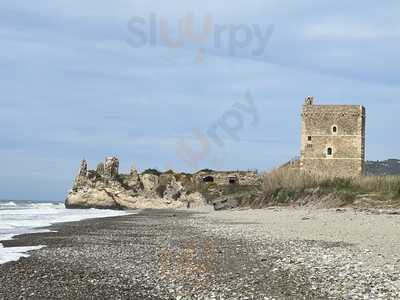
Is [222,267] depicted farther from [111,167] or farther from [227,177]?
[111,167]

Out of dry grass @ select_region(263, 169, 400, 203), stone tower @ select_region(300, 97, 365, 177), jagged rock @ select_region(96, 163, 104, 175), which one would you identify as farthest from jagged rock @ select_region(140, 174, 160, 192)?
dry grass @ select_region(263, 169, 400, 203)

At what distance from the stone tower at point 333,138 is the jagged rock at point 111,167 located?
1095 inches

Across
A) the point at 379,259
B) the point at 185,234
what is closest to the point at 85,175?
the point at 185,234

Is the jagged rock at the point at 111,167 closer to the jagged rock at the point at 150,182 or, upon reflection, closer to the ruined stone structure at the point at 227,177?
the jagged rock at the point at 150,182

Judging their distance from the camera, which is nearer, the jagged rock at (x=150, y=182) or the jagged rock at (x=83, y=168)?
the jagged rock at (x=150, y=182)

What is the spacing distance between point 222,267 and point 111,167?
62.4 meters

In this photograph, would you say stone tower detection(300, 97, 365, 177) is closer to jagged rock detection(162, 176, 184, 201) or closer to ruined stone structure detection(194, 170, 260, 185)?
ruined stone structure detection(194, 170, 260, 185)

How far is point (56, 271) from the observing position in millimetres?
12844

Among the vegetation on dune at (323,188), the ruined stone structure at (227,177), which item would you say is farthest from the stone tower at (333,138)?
the ruined stone structure at (227,177)

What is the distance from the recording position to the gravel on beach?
9625 millimetres

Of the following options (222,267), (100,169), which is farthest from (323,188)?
(100,169)

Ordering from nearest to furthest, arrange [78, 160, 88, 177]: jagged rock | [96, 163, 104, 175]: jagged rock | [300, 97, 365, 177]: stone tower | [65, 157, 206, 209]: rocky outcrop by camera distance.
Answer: [300, 97, 365, 177]: stone tower, [65, 157, 206, 209]: rocky outcrop, [96, 163, 104, 175]: jagged rock, [78, 160, 88, 177]: jagged rock

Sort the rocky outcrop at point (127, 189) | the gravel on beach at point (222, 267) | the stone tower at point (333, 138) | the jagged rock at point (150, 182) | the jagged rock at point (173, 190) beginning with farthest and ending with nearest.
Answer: the jagged rock at point (150, 182) < the jagged rock at point (173, 190) < the rocky outcrop at point (127, 189) < the stone tower at point (333, 138) < the gravel on beach at point (222, 267)

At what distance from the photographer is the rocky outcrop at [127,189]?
66.4 metres
